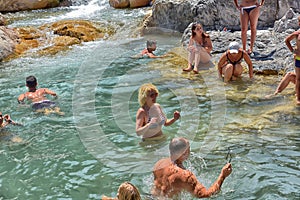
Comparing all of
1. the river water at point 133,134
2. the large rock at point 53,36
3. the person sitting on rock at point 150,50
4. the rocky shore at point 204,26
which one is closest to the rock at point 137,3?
the large rock at point 53,36

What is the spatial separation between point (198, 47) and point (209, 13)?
4.76 m

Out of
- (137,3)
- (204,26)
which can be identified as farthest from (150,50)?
(137,3)

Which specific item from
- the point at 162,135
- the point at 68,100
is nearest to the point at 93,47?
the point at 68,100

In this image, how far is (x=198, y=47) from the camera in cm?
1079

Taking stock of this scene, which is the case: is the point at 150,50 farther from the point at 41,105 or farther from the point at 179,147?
the point at 179,147

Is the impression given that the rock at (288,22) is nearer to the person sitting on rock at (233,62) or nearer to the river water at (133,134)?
the river water at (133,134)

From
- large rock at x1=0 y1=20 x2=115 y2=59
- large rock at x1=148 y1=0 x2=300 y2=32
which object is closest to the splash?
large rock at x1=0 y1=20 x2=115 y2=59

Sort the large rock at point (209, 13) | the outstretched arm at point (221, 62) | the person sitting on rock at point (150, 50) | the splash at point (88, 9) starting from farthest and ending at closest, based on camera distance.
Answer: the splash at point (88, 9) → the large rock at point (209, 13) → the person sitting on rock at point (150, 50) → the outstretched arm at point (221, 62)

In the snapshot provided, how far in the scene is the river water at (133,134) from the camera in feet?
19.1

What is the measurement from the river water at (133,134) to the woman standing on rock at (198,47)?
1.24ft

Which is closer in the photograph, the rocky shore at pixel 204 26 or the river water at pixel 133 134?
the river water at pixel 133 134

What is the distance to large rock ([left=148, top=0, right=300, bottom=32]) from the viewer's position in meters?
14.3

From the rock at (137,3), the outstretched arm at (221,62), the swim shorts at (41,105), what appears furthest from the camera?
the rock at (137,3)

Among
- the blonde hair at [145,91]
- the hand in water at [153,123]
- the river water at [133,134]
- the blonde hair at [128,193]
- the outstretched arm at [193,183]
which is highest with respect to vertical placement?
the blonde hair at [145,91]
